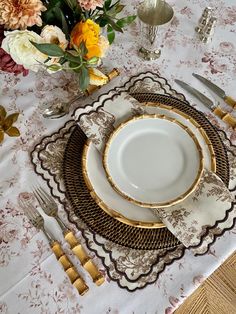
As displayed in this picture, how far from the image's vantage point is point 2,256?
2.20ft

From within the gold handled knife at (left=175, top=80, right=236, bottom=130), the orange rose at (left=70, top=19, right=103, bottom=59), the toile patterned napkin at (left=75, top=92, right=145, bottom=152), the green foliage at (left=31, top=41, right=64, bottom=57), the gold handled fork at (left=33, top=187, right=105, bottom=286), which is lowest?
the gold handled fork at (left=33, top=187, right=105, bottom=286)

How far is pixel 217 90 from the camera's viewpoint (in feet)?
2.74

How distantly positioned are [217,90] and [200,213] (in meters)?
0.31

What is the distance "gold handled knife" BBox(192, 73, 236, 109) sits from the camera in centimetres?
81

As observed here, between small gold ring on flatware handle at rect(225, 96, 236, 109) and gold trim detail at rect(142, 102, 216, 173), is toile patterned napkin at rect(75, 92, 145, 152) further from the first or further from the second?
small gold ring on flatware handle at rect(225, 96, 236, 109)

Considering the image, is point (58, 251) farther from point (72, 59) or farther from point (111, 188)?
point (72, 59)

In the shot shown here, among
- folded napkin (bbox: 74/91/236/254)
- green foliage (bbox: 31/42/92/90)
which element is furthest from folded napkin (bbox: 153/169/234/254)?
green foliage (bbox: 31/42/92/90)

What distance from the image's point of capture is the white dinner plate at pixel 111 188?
26.1 inches

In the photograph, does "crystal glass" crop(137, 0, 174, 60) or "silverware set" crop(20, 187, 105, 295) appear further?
"crystal glass" crop(137, 0, 174, 60)

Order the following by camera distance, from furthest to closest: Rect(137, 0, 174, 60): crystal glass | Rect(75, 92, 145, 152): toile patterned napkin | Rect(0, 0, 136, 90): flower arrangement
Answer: Rect(137, 0, 174, 60): crystal glass → Rect(75, 92, 145, 152): toile patterned napkin → Rect(0, 0, 136, 90): flower arrangement

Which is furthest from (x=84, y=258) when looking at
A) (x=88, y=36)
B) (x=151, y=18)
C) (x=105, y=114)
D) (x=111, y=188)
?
(x=151, y=18)

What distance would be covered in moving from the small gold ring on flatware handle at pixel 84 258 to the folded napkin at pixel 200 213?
14cm

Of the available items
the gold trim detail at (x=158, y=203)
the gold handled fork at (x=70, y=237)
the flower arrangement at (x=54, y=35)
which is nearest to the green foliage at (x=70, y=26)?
the flower arrangement at (x=54, y=35)

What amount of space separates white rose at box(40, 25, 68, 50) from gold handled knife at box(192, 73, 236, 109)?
1.10 feet
